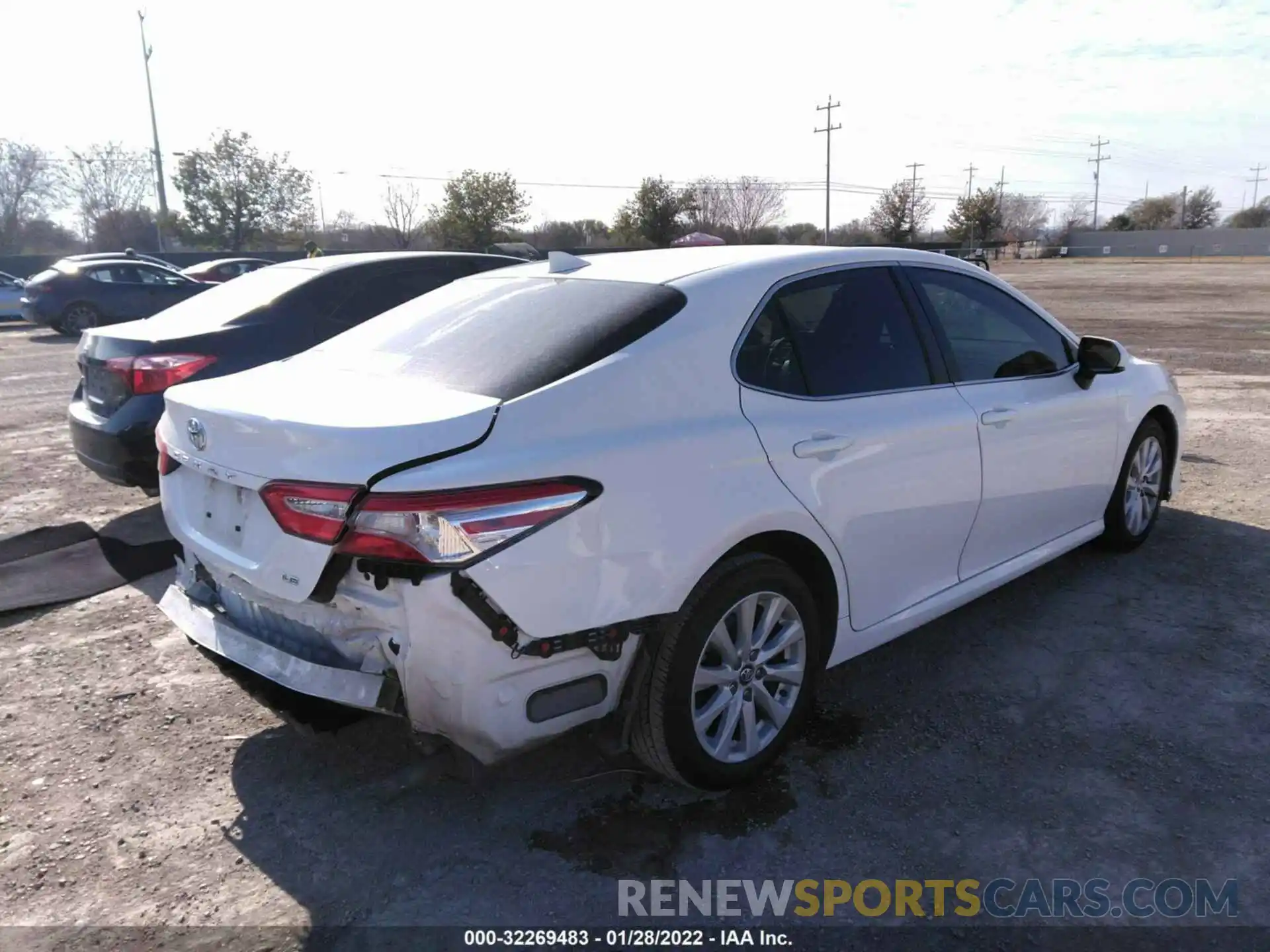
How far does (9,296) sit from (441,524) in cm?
2700

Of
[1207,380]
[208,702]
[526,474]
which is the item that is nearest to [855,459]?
[526,474]

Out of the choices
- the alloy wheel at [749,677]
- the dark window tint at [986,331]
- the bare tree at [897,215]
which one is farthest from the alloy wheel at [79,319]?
the bare tree at [897,215]

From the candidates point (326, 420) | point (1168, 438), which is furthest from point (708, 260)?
point (1168, 438)

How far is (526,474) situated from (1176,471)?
14.9ft

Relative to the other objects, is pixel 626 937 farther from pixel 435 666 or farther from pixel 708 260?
pixel 708 260

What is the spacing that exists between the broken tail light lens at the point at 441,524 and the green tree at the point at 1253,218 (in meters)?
114

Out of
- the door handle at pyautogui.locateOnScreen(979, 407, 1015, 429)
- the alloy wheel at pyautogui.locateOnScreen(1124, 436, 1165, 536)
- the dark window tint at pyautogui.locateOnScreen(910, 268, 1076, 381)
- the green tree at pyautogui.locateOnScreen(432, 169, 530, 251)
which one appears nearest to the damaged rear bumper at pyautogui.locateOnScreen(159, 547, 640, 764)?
the door handle at pyautogui.locateOnScreen(979, 407, 1015, 429)

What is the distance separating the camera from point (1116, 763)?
323 centimetres

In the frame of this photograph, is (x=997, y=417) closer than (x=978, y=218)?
Yes

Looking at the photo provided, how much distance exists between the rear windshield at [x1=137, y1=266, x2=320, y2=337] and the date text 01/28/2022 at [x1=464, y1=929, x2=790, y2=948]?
4.21 m

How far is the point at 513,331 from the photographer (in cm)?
312

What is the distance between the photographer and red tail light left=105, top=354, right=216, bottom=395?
5.24 metres

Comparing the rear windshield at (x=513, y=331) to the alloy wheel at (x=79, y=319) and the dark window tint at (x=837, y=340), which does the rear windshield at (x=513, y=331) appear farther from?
the alloy wheel at (x=79, y=319)

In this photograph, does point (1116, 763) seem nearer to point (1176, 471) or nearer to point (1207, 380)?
point (1176, 471)
